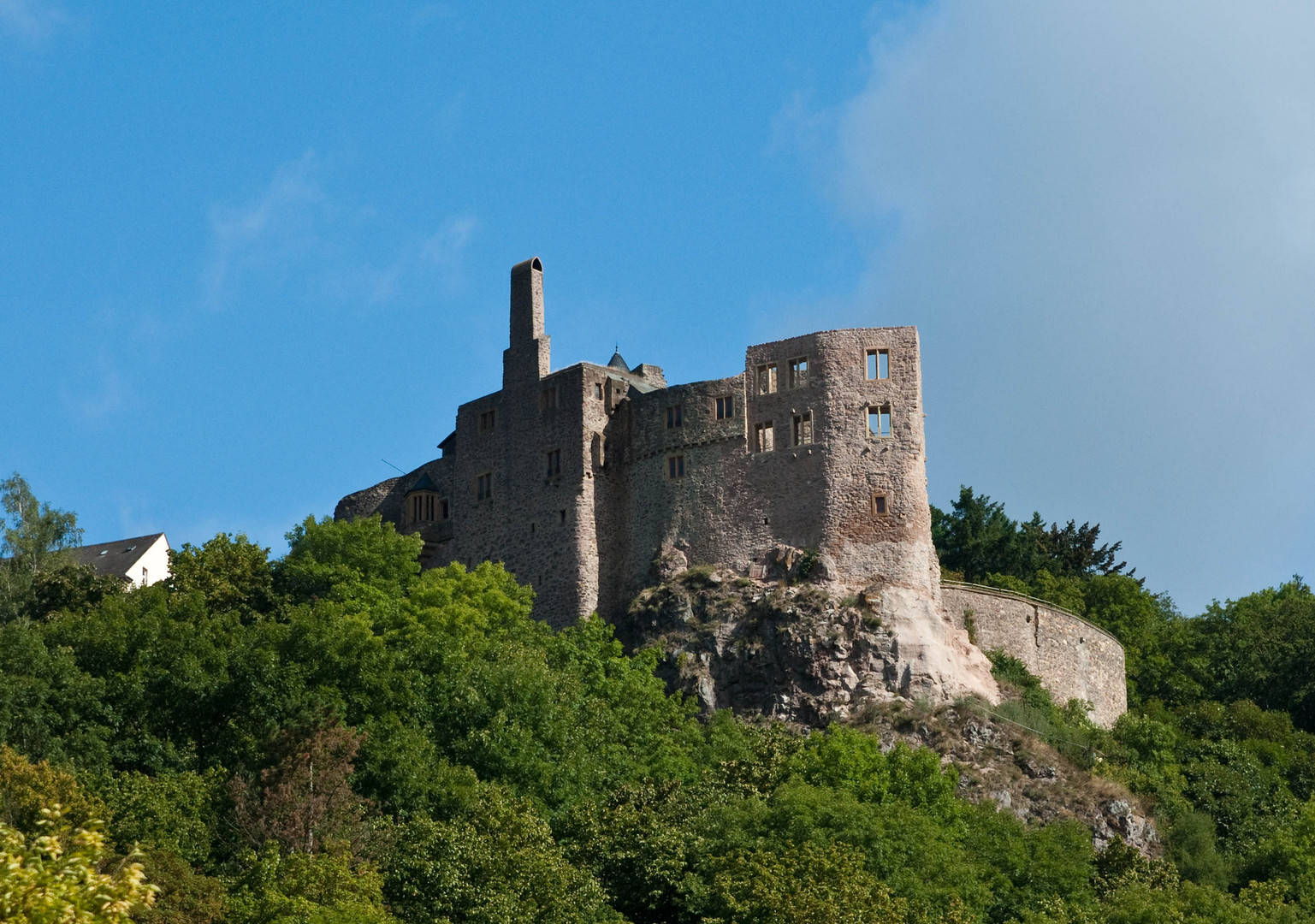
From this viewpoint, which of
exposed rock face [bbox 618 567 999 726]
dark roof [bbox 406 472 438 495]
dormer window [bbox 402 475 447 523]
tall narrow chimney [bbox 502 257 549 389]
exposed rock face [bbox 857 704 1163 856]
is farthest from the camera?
dark roof [bbox 406 472 438 495]

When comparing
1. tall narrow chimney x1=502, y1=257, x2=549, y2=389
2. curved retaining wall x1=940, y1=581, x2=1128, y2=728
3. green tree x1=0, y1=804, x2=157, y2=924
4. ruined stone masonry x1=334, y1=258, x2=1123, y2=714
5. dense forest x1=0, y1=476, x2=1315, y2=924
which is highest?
tall narrow chimney x1=502, y1=257, x2=549, y2=389

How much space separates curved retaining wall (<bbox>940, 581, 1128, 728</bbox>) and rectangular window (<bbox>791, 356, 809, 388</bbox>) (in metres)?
9.36

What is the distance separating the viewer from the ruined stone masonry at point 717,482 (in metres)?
74.6

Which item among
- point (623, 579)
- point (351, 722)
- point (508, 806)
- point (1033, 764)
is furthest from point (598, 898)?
point (623, 579)

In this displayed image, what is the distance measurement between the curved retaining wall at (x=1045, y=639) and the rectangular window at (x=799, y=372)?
9356 millimetres

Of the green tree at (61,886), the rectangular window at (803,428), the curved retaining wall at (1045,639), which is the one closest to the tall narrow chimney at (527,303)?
the rectangular window at (803,428)

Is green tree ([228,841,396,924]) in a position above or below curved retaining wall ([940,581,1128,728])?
below

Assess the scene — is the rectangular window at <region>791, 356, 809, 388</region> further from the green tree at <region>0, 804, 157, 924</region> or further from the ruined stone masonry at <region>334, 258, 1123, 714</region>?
the green tree at <region>0, 804, 157, 924</region>

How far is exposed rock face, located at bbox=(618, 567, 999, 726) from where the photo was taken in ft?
237

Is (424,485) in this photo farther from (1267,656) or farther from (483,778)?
(1267,656)

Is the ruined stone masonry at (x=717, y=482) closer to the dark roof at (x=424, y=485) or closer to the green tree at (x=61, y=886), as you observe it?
the dark roof at (x=424, y=485)

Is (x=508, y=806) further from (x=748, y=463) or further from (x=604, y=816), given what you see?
(x=748, y=463)

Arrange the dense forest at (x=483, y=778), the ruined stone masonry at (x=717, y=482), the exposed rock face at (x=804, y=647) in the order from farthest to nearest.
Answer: the ruined stone masonry at (x=717, y=482), the exposed rock face at (x=804, y=647), the dense forest at (x=483, y=778)

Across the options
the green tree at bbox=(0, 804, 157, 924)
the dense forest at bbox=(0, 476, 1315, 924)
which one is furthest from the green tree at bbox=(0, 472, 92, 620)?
the green tree at bbox=(0, 804, 157, 924)
